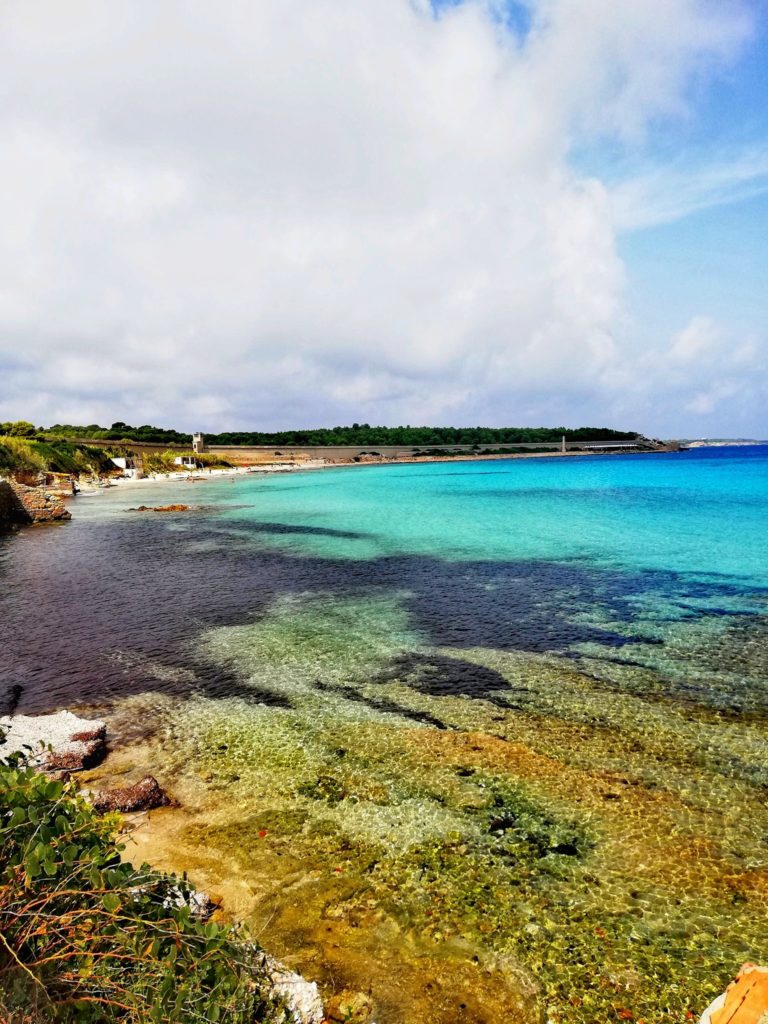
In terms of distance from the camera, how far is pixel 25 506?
146 feet

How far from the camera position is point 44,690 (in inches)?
567

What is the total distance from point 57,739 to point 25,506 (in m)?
40.3

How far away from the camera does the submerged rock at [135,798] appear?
30.0 ft

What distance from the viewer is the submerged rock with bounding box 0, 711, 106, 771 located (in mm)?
10438

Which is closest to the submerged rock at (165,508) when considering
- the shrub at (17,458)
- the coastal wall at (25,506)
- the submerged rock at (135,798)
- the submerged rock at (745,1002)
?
the coastal wall at (25,506)

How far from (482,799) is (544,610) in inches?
469

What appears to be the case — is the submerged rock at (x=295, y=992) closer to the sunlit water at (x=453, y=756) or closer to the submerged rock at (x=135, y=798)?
the sunlit water at (x=453, y=756)


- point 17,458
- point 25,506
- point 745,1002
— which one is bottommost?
point 745,1002

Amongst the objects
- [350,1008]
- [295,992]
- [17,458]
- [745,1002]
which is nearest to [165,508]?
[17,458]

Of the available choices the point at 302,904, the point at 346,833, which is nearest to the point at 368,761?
the point at 346,833

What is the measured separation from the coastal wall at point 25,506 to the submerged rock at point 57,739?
35.4 meters

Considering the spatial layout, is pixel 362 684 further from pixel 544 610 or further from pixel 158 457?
pixel 158 457

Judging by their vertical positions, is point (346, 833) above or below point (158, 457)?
below

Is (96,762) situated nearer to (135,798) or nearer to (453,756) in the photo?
(135,798)
